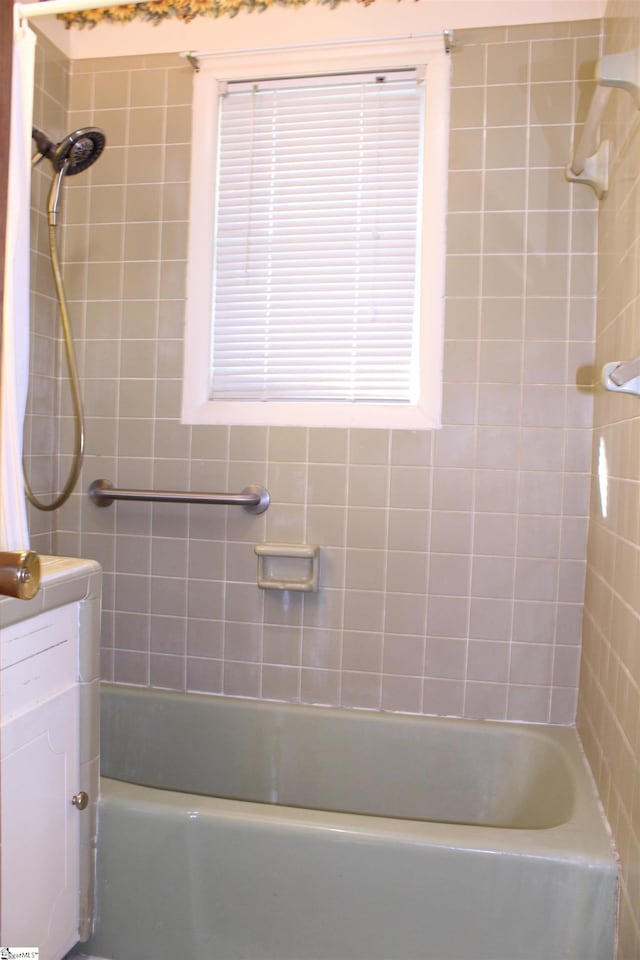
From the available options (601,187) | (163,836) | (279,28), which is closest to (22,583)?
(163,836)

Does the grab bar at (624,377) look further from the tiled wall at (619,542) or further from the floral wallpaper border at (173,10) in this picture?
the floral wallpaper border at (173,10)

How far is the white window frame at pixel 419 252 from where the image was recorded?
181cm

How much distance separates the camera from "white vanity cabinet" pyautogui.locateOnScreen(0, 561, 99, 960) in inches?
44.0

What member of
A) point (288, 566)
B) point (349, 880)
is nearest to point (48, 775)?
point (349, 880)

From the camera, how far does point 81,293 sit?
2033mm

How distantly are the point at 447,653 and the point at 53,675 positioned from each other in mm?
1068

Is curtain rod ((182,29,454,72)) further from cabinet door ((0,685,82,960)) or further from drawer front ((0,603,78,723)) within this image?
cabinet door ((0,685,82,960))

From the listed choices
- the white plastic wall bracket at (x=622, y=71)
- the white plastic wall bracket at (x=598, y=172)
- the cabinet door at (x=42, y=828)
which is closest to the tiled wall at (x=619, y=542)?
the white plastic wall bracket at (x=598, y=172)

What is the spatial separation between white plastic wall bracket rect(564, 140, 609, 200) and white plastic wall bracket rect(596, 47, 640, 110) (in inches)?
18.0

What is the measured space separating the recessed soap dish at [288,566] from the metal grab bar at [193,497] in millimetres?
128

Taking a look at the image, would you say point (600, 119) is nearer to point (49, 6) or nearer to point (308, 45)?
point (308, 45)

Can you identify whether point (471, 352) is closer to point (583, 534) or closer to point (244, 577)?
point (583, 534)

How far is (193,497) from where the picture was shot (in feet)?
6.15

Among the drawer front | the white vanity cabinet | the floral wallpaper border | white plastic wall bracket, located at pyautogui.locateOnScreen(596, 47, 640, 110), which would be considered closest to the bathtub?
the white vanity cabinet
